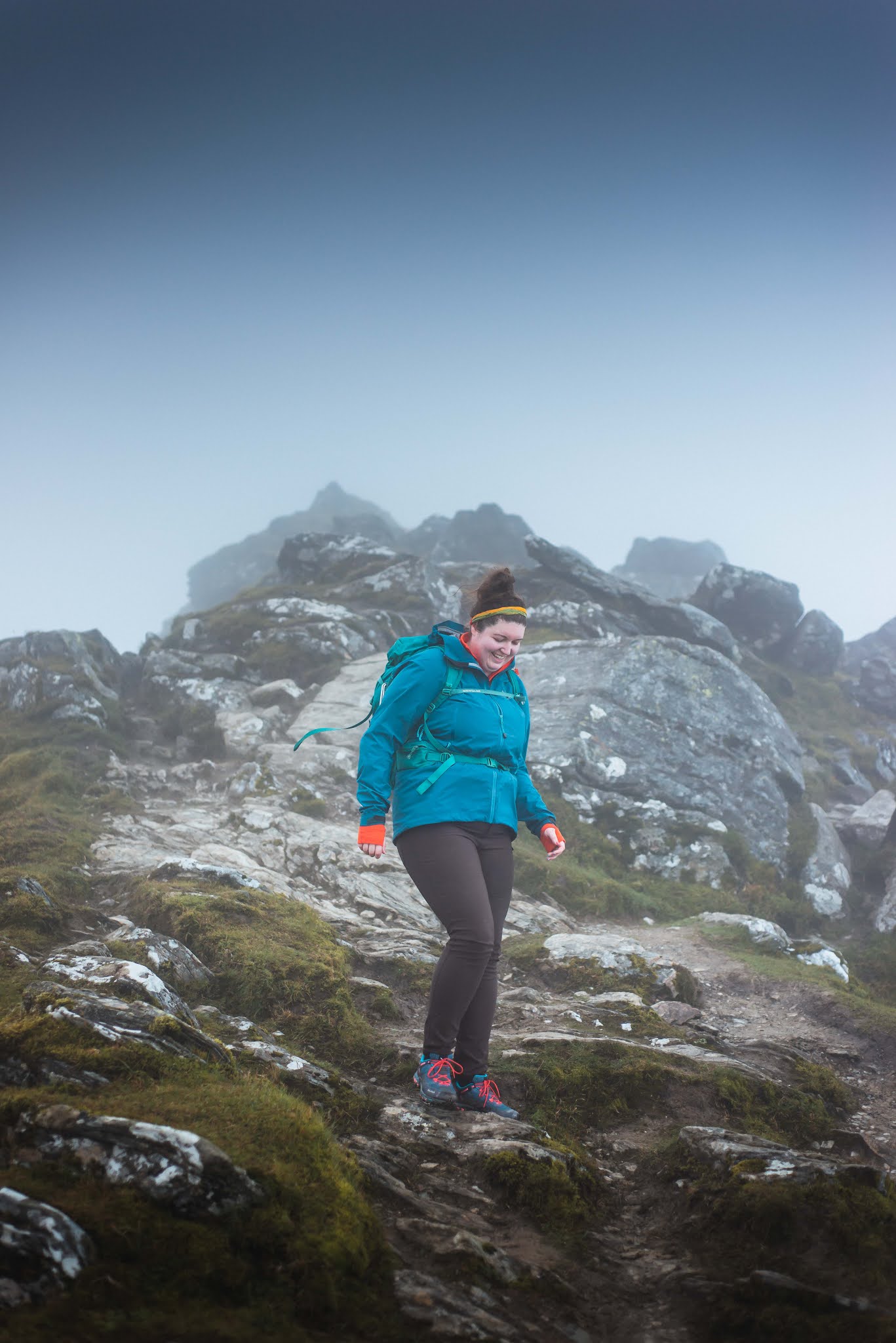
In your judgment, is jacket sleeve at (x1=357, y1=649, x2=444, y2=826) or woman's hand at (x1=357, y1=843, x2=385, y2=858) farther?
jacket sleeve at (x1=357, y1=649, x2=444, y2=826)

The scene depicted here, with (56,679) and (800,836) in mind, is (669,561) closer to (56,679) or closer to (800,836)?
(800,836)

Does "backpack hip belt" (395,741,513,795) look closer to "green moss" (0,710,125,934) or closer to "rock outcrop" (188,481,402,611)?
"green moss" (0,710,125,934)

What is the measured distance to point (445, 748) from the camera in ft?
16.4

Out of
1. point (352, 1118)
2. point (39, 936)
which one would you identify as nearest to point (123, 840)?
point (39, 936)

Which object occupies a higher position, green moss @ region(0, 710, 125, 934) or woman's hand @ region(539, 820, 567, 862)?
woman's hand @ region(539, 820, 567, 862)

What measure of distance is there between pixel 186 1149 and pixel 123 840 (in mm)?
9663

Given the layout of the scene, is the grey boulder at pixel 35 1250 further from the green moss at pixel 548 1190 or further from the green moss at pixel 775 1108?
the green moss at pixel 775 1108

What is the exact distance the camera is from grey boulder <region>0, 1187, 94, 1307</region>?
6.18 feet

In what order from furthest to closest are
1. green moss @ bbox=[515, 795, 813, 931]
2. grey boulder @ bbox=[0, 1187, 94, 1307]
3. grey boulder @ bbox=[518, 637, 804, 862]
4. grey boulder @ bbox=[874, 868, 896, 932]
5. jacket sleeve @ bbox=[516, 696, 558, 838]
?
grey boulder @ bbox=[518, 637, 804, 862] → grey boulder @ bbox=[874, 868, 896, 932] → green moss @ bbox=[515, 795, 813, 931] → jacket sleeve @ bbox=[516, 696, 558, 838] → grey boulder @ bbox=[0, 1187, 94, 1307]

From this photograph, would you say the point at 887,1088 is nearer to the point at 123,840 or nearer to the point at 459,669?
the point at 459,669

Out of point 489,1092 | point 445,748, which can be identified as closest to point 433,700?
point 445,748

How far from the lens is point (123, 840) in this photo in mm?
11148

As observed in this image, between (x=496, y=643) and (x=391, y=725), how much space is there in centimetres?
103

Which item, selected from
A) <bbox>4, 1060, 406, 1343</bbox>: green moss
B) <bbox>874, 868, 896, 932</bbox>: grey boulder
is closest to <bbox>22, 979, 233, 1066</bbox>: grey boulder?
<bbox>4, 1060, 406, 1343</bbox>: green moss
